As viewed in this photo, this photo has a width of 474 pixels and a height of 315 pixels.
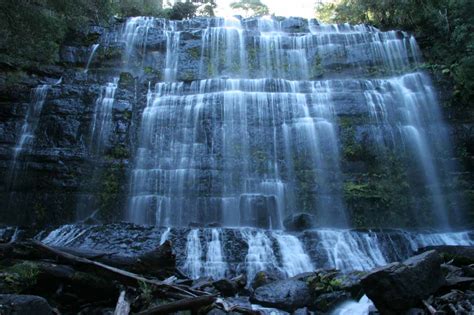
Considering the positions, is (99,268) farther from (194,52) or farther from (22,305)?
(194,52)

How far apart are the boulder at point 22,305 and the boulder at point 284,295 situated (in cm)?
415

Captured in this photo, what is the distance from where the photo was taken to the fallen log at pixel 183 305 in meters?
5.69

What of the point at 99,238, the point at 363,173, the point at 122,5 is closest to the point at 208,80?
the point at 363,173

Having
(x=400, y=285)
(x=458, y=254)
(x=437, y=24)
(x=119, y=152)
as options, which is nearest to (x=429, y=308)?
(x=400, y=285)

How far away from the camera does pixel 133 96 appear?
A: 16750mm

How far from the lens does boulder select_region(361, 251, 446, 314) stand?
21.3 feet

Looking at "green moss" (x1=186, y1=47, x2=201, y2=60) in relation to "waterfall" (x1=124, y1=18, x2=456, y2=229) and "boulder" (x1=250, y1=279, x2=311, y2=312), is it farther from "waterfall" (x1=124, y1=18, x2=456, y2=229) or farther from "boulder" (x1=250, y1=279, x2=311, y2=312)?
"boulder" (x1=250, y1=279, x2=311, y2=312)

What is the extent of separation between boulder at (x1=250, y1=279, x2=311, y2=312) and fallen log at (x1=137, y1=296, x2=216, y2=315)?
2.03m

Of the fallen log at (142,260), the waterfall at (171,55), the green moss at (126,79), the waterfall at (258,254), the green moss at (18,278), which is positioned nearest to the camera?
the green moss at (18,278)

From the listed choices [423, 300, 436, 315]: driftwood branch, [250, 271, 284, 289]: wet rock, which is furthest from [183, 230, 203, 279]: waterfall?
[423, 300, 436, 315]: driftwood branch

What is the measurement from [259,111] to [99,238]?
8.10 meters

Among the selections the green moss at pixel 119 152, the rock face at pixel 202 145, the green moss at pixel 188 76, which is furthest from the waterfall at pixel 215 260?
the green moss at pixel 188 76

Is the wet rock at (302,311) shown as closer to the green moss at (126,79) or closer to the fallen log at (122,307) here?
the fallen log at (122,307)

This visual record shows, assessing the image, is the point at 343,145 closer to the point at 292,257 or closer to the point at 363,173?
the point at 363,173
